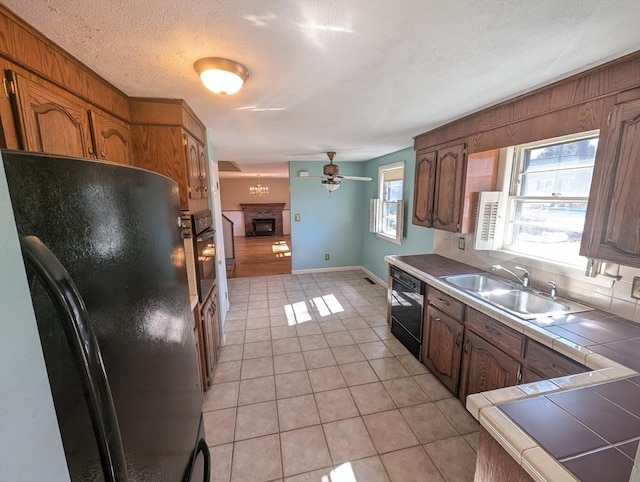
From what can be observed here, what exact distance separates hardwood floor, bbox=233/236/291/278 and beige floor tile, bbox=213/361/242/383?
2.84 metres

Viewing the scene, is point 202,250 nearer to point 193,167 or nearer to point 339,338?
point 193,167

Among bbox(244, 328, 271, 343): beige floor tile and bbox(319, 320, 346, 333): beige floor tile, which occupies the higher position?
bbox(319, 320, 346, 333): beige floor tile

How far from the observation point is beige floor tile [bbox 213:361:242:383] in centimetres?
243

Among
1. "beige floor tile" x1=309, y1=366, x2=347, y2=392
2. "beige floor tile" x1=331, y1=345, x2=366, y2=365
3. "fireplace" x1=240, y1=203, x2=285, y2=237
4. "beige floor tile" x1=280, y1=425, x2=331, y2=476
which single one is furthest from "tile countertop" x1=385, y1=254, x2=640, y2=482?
"fireplace" x1=240, y1=203, x2=285, y2=237

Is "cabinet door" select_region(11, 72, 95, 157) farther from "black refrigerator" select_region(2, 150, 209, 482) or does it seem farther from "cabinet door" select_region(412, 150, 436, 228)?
"cabinet door" select_region(412, 150, 436, 228)

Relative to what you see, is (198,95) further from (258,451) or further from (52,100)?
(258,451)

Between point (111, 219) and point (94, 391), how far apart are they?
32 centimetres

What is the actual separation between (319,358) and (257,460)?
1.12 m

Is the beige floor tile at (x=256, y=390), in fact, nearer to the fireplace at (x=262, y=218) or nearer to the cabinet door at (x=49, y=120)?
the cabinet door at (x=49, y=120)

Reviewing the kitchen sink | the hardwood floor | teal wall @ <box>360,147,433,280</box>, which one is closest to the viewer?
the kitchen sink

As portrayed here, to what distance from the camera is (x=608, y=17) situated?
3.34 ft

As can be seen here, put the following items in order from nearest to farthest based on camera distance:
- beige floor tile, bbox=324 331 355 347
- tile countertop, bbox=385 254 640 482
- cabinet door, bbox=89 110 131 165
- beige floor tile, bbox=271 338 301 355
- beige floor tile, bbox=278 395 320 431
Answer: tile countertop, bbox=385 254 640 482 < cabinet door, bbox=89 110 131 165 < beige floor tile, bbox=278 395 320 431 < beige floor tile, bbox=271 338 301 355 < beige floor tile, bbox=324 331 355 347

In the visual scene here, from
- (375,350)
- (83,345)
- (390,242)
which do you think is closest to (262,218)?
(390,242)

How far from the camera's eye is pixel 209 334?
7.55ft
